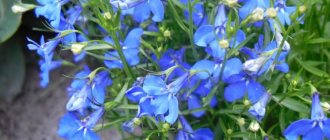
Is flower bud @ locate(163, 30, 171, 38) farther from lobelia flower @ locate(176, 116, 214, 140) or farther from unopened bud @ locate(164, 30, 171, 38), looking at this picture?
lobelia flower @ locate(176, 116, 214, 140)

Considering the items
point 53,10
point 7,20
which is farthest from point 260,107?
point 7,20

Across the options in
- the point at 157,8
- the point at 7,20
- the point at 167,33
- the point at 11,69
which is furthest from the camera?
the point at 11,69

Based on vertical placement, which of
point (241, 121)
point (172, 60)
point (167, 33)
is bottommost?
point (241, 121)

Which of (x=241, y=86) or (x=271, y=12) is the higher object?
(x=271, y=12)

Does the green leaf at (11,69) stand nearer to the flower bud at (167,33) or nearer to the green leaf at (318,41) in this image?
the flower bud at (167,33)

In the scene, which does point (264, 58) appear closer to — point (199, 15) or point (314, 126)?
point (314, 126)

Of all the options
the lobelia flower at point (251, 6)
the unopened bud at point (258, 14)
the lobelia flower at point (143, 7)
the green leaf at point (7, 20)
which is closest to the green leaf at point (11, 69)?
the green leaf at point (7, 20)
